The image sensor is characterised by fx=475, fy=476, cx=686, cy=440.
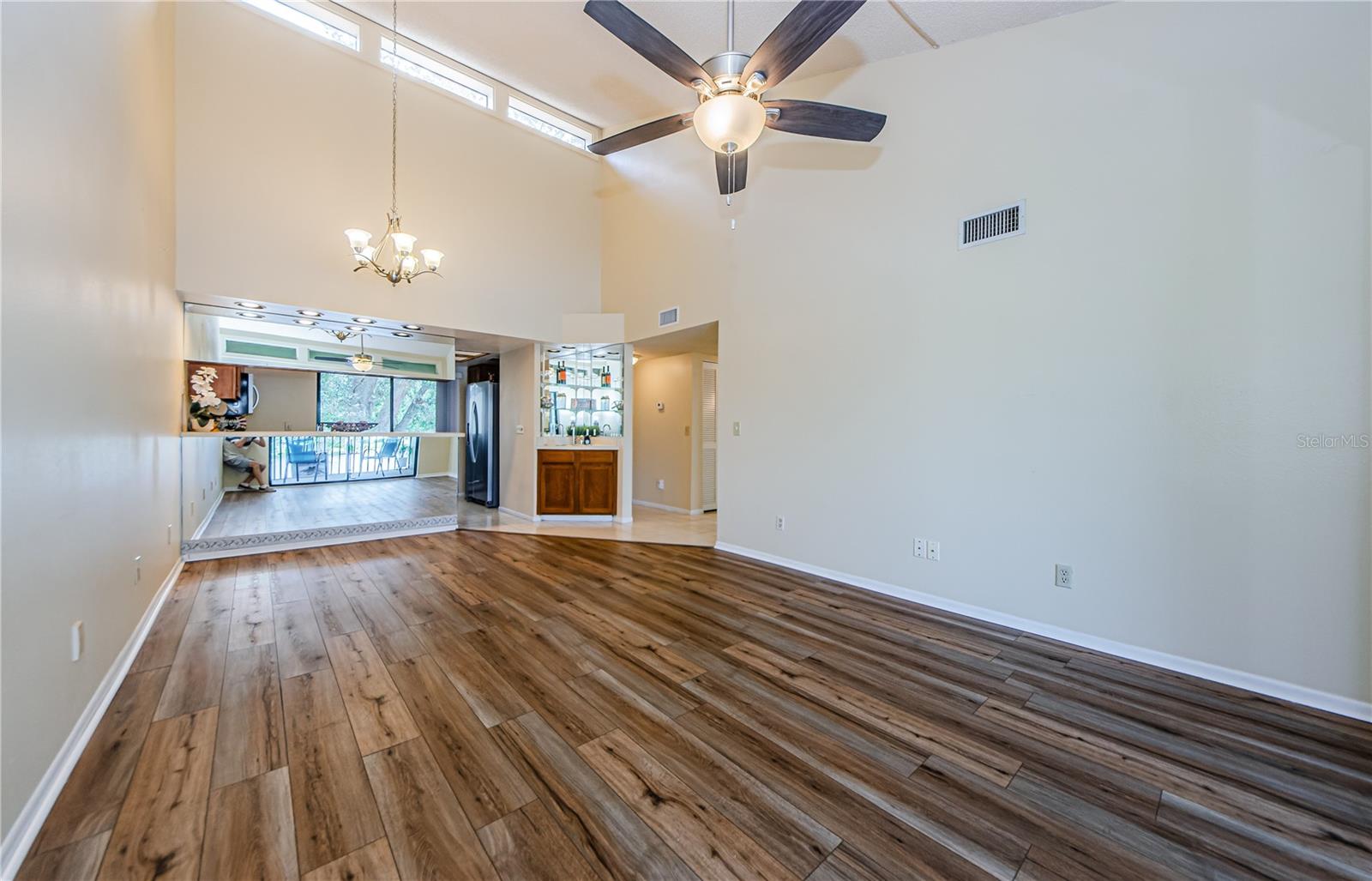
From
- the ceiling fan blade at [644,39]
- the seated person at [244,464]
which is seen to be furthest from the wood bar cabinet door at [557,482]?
the ceiling fan blade at [644,39]

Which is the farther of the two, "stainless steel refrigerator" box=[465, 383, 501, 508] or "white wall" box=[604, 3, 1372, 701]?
"stainless steel refrigerator" box=[465, 383, 501, 508]

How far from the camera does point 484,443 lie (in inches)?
282

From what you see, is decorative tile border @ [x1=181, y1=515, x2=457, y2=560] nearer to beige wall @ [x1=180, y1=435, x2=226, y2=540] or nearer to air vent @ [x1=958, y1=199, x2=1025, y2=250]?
beige wall @ [x1=180, y1=435, x2=226, y2=540]

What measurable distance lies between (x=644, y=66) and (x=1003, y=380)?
434 centimetres

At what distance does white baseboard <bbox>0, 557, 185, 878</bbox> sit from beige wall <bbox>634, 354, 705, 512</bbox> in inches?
209

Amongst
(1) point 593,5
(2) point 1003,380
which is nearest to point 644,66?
(1) point 593,5

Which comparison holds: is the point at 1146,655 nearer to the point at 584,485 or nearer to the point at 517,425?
the point at 584,485

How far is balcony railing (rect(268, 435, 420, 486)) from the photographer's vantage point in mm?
5504

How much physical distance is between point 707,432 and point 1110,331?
476 centimetres

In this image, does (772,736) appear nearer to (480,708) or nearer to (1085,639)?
(480,708)

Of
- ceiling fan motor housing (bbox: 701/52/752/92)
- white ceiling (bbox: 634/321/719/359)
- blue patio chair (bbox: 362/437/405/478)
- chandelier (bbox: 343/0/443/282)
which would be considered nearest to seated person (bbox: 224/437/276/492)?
blue patio chair (bbox: 362/437/405/478)

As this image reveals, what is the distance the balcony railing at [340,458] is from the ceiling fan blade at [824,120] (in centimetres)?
514

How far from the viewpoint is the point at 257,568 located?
411cm

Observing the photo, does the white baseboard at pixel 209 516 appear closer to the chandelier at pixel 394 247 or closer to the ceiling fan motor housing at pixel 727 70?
the chandelier at pixel 394 247
